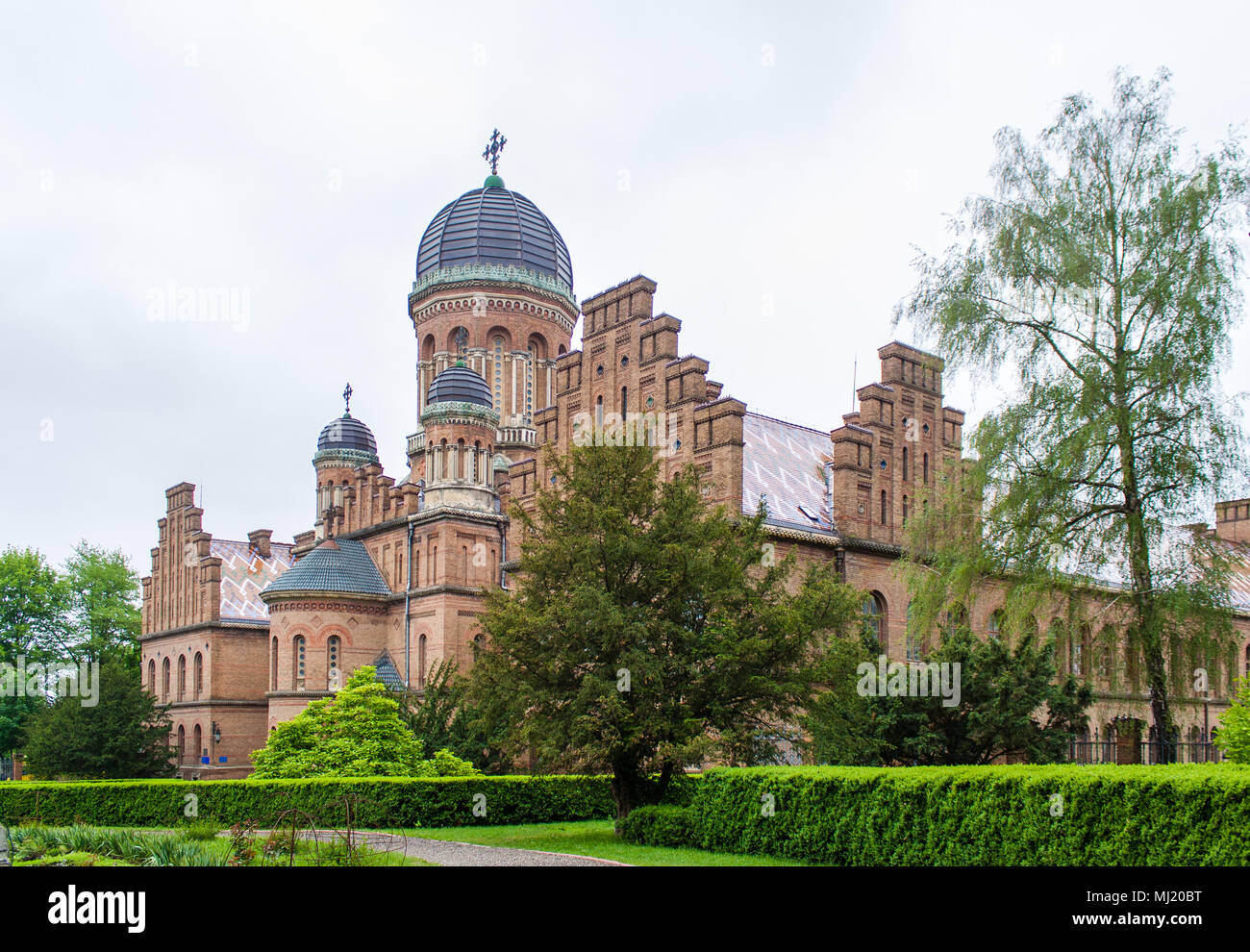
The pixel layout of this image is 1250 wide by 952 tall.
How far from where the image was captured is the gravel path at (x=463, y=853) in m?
18.5

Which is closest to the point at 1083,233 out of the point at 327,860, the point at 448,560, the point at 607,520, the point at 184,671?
the point at 607,520

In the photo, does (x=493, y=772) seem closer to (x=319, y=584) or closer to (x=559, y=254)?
(x=319, y=584)

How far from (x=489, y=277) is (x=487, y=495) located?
14.2 meters

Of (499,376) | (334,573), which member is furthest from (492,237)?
(334,573)

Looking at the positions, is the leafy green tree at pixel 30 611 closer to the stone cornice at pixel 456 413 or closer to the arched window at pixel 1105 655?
the stone cornice at pixel 456 413

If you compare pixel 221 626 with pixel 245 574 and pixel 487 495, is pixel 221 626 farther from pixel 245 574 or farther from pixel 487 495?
pixel 487 495

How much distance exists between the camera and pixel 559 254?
189ft

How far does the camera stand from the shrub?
21.3 metres

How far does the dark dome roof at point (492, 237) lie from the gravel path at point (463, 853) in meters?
36.0

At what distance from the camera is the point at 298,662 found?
145 feet

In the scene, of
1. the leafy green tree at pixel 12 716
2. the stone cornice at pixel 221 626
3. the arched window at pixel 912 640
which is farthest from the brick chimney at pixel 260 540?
the arched window at pixel 912 640

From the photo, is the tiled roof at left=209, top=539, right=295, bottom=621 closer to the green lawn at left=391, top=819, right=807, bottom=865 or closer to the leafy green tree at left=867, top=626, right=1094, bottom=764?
the green lawn at left=391, top=819, right=807, bottom=865

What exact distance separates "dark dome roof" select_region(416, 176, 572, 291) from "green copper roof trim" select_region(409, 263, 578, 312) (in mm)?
346

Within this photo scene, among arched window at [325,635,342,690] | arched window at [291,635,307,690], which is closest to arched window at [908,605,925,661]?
arched window at [325,635,342,690]
